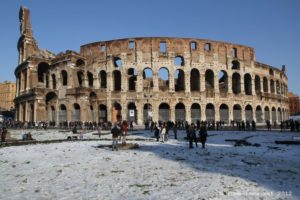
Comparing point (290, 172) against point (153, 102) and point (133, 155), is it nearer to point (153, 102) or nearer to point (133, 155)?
point (133, 155)

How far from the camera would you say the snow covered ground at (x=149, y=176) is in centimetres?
639

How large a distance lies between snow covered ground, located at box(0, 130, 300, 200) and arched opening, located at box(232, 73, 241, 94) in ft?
99.0

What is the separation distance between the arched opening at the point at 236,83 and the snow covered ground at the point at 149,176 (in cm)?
3018

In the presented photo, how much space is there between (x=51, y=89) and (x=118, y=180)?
33705mm

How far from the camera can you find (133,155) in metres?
11.6

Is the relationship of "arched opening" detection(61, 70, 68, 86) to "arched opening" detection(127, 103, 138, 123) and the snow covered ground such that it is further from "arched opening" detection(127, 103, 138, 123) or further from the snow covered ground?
the snow covered ground

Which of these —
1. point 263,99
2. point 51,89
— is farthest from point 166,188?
point 263,99

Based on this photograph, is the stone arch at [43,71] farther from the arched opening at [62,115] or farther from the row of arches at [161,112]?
the arched opening at [62,115]

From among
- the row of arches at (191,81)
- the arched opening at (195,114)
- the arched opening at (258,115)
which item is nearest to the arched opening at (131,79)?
the row of arches at (191,81)

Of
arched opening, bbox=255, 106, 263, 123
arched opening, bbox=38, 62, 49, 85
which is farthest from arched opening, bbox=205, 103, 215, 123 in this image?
arched opening, bbox=38, 62, 49, 85

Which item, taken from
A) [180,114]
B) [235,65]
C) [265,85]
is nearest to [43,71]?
[180,114]

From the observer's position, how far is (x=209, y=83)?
136ft

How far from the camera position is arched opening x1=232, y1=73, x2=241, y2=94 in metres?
40.8

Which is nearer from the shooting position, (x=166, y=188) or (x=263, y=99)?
(x=166, y=188)
